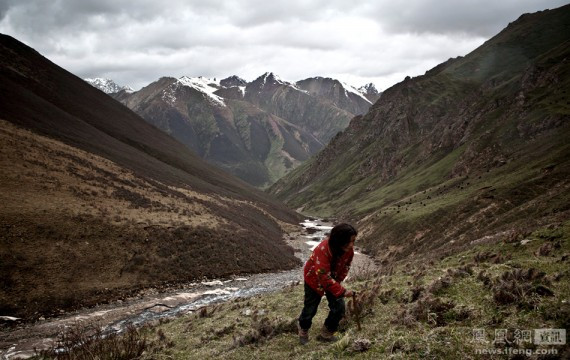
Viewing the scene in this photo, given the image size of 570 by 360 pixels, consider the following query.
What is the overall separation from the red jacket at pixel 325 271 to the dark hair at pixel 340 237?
200 mm

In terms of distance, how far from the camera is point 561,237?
17.9 metres

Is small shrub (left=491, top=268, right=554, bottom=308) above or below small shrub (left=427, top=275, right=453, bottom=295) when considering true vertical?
above

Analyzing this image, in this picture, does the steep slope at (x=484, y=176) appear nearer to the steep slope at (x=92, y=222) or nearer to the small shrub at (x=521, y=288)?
the small shrub at (x=521, y=288)

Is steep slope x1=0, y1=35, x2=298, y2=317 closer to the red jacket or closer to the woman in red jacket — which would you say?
the woman in red jacket

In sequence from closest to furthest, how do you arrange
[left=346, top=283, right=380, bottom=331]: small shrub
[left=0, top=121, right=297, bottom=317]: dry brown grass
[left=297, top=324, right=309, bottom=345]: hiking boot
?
1. [left=297, top=324, right=309, bottom=345]: hiking boot
2. [left=346, top=283, right=380, bottom=331]: small shrub
3. [left=0, top=121, right=297, bottom=317]: dry brown grass

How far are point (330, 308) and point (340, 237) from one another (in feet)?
7.77

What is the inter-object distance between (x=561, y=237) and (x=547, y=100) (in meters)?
102

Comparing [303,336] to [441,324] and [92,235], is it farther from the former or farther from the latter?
[92,235]

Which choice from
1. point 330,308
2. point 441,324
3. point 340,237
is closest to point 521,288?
point 441,324

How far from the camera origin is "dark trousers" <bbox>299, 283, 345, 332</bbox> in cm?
1053

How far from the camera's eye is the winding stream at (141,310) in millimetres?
23938

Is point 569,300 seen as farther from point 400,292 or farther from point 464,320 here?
point 400,292

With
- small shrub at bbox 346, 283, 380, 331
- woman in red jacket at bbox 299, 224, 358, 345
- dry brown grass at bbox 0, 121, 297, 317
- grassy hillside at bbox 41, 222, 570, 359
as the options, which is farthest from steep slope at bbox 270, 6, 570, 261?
dry brown grass at bbox 0, 121, 297, 317

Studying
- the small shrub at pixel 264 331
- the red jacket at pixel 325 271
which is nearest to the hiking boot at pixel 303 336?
the small shrub at pixel 264 331
